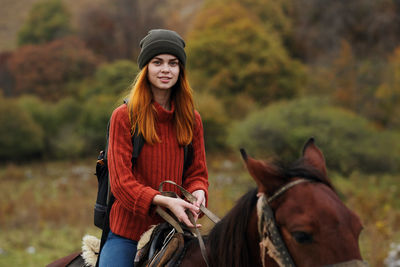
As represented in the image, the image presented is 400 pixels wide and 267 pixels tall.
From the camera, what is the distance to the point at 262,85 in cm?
2498

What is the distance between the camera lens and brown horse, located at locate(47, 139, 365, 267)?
166 centimetres

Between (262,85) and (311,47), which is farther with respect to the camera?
(311,47)

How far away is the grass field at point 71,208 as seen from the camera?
26.8ft

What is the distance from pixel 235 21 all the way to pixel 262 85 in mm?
5503

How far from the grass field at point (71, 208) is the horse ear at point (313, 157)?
1.98 m

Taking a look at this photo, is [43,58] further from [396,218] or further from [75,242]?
[396,218]

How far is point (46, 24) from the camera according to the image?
3844cm

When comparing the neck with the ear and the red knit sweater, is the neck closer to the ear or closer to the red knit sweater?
the red knit sweater

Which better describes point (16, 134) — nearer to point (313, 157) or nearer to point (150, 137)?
point (150, 137)

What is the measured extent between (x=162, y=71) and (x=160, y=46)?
141 mm

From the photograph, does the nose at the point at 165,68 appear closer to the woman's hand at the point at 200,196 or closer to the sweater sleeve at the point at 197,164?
the sweater sleeve at the point at 197,164

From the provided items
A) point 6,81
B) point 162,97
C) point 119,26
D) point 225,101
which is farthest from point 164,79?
point 119,26

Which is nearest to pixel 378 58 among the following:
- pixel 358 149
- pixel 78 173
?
pixel 358 149

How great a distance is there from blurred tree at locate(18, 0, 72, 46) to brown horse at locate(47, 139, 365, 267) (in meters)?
38.3
